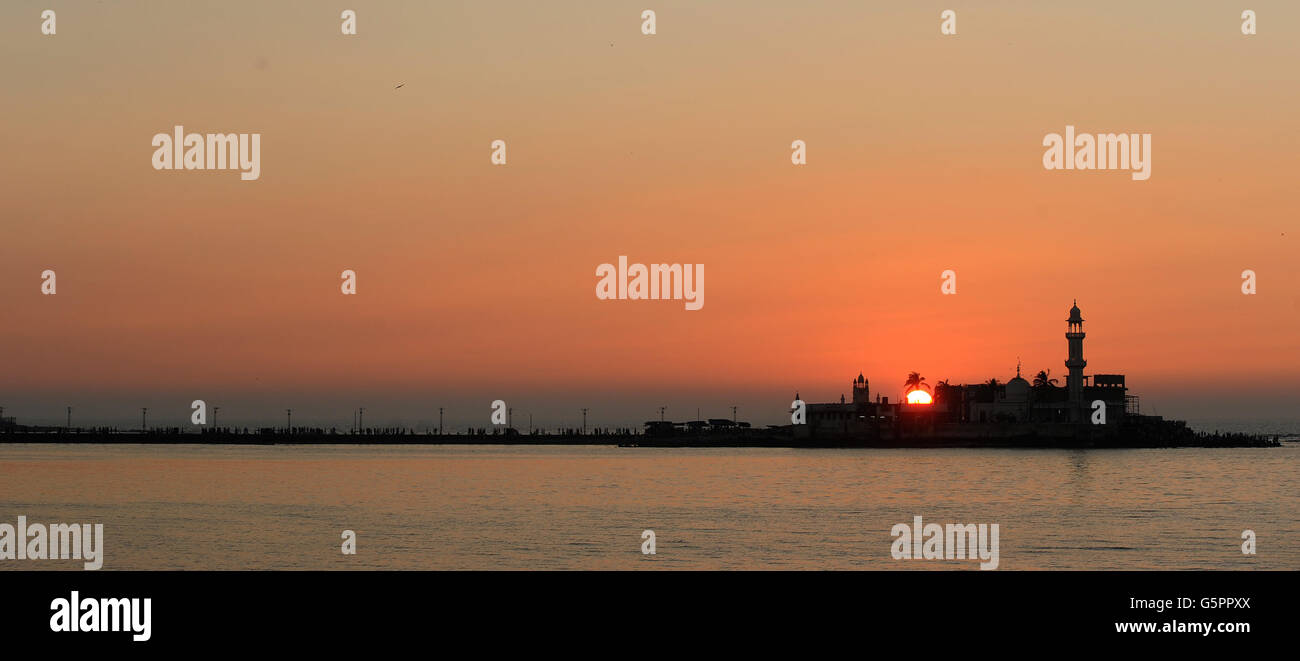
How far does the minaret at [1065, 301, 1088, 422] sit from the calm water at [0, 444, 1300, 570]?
47534mm

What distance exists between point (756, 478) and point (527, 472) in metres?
23.9

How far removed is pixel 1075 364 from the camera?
16812 cm

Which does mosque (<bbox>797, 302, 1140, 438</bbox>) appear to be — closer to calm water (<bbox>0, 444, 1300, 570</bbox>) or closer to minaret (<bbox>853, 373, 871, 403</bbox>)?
minaret (<bbox>853, 373, 871, 403</bbox>)

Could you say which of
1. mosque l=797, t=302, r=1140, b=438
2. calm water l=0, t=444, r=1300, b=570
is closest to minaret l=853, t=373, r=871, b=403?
mosque l=797, t=302, r=1140, b=438

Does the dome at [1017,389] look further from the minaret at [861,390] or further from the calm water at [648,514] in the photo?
the calm water at [648,514]

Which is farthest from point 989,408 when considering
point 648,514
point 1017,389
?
point 648,514

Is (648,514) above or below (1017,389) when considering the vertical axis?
below

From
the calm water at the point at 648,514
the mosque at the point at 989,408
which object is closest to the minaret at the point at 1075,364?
the mosque at the point at 989,408

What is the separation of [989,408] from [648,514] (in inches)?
5042

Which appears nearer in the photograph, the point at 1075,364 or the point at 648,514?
the point at 648,514

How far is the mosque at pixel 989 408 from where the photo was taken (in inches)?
6860

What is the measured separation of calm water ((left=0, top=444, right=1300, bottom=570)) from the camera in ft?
148

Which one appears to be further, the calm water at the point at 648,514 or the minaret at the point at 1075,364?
the minaret at the point at 1075,364

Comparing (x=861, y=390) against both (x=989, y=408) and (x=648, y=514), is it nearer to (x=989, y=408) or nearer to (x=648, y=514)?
(x=989, y=408)
